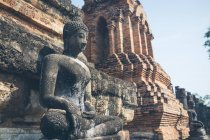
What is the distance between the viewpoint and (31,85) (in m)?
2.43

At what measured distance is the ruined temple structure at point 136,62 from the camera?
7.08 meters

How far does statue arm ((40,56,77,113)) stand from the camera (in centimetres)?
211

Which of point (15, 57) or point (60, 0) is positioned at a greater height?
point (60, 0)

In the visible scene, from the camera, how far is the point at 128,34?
9.04m

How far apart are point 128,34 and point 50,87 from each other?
281 inches

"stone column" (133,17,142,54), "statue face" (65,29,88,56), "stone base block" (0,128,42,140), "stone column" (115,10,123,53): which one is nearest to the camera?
"stone base block" (0,128,42,140)

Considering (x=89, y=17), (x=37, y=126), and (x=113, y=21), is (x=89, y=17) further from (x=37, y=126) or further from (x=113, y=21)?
(x=37, y=126)

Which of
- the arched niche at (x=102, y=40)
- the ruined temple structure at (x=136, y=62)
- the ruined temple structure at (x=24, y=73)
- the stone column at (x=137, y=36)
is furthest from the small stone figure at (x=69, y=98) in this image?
the arched niche at (x=102, y=40)

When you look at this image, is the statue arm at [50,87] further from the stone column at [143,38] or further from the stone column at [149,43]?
the stone column at [149,43]

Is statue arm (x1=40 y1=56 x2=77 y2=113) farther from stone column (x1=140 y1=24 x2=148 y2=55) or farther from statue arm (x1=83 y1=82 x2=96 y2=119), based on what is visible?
stone column (x1=140 y1=24 x2=148 y2=55)

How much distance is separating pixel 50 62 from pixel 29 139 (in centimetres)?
74

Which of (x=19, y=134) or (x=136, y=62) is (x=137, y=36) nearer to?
(x=136, y=62)

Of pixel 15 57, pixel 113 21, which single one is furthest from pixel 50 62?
pixel 113 21

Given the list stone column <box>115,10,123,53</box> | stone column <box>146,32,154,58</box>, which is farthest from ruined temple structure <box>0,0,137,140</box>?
stone column <box>146,32,154,58</box>
